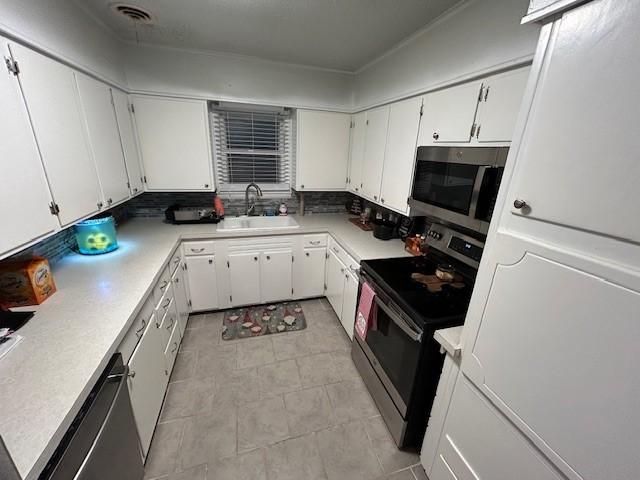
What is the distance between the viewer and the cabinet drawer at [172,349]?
1.86 m

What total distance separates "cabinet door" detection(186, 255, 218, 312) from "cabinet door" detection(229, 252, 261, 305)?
166 mm

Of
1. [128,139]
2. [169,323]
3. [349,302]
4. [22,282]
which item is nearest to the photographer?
[22,282]

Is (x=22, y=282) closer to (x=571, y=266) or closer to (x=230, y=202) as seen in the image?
(x=230, y=202)

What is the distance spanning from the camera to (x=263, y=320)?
2.66m

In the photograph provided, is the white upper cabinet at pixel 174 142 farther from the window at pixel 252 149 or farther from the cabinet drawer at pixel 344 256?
the cabinet drawer at pixel 344 256

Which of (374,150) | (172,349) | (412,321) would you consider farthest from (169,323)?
(374,150)

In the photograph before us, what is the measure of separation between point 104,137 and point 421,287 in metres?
2.31

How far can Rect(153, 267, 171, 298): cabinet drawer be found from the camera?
1.71m

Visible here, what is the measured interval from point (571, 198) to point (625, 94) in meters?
0.25

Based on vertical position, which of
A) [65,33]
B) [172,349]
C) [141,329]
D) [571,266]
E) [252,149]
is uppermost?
[65,33]

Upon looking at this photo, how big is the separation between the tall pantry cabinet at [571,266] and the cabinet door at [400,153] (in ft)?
3.48

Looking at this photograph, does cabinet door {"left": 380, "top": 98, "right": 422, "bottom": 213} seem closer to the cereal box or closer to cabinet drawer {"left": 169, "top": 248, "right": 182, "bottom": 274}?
cabinet drawer {"left": 169, "top": 248, "right": 182, "bottom": 274}

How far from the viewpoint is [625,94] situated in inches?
23.7

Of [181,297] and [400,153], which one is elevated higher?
[400,153]
